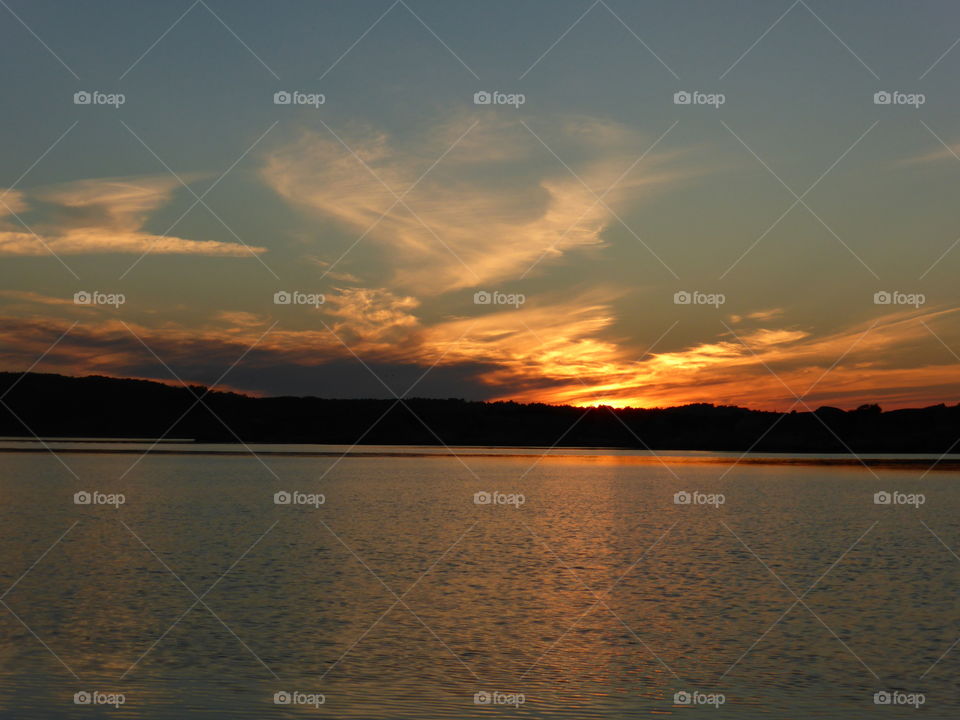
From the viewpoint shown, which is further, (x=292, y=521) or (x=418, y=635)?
(x=292, y=521)

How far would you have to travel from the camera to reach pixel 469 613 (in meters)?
27.4

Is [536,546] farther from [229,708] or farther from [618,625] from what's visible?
[229,708]

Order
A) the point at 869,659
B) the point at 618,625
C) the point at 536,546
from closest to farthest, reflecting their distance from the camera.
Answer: the point at 869,659
the point at 618,625
the point at 536,546

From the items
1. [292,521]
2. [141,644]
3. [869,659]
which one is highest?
[292,521]

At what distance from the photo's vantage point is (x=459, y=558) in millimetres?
38594

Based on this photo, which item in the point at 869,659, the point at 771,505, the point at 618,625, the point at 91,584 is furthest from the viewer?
the point at 771,505

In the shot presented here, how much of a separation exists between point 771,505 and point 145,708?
58.1m

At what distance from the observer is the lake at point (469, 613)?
19.2m

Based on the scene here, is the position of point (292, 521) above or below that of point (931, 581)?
above

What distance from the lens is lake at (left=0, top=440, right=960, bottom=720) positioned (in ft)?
63.0

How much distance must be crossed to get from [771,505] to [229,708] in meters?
57.4

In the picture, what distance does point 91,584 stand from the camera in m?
31.1

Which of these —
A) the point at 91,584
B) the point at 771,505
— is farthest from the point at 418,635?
the point at 771,505

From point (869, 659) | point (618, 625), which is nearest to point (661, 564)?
point (618, 625)
